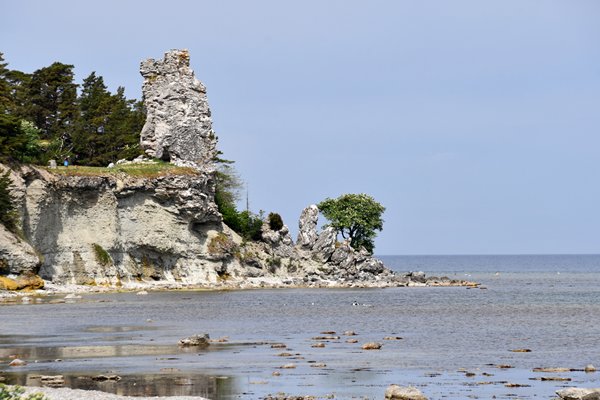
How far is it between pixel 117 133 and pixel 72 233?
2356 cm

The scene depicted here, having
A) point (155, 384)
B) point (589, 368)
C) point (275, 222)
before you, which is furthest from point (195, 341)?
point (275, 222)

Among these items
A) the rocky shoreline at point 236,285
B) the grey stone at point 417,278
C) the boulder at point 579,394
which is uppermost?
the grey stone at point 417,278

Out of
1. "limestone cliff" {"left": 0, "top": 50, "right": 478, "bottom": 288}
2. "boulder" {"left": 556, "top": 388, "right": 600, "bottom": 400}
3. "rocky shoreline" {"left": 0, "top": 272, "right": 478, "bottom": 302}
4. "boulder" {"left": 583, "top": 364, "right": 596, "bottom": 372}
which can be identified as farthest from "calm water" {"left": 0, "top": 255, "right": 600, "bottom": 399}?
"limestone cliff" {"left": 0, "top": 50, "right": 478, "bottom": 288}

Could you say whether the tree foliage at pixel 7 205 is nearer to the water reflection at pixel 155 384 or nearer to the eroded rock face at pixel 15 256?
the eroded rock face at pixel 15 256

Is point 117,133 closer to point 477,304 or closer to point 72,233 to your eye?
point 72,233

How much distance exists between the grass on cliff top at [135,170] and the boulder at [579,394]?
69.5 metres

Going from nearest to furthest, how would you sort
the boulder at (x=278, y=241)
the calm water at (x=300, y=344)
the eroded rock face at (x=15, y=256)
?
the calm water at (x=300, y=344)
the eroded rock face at (x=15, y=256)
the boulder at (x=278, y=241)

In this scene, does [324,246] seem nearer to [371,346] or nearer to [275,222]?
[275,222]

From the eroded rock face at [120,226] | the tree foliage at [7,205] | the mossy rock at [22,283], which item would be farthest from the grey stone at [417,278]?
the tree foliage at [7,205]

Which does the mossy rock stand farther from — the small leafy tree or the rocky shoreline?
the small leafy tree

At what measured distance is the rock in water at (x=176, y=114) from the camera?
102 metres

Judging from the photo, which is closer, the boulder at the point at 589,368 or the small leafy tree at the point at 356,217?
the boulder at the point at 589,368

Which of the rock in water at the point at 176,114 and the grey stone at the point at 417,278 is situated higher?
the rock in water at the point at 176,114

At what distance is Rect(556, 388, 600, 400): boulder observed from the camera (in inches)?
1064
